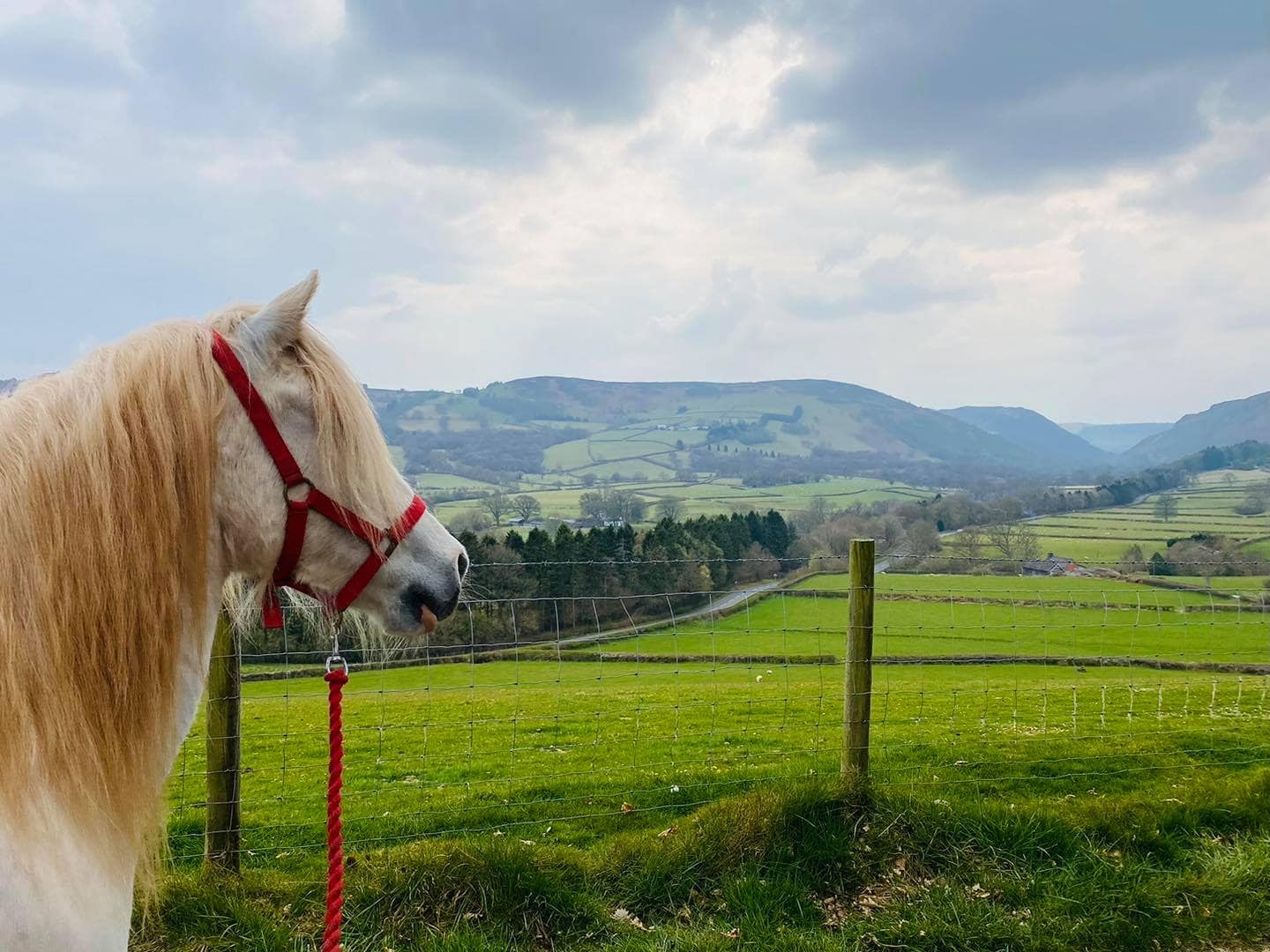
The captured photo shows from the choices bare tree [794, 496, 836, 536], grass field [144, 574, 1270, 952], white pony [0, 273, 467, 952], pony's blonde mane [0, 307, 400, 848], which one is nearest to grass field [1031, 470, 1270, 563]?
bare tree [794, 496, 836, 536]

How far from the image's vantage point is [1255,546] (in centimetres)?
3722

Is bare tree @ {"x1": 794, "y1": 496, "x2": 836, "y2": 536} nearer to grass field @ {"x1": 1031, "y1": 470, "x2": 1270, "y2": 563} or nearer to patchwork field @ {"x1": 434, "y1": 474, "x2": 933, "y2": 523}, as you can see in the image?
patchwork field @ {"x1": 434, "y1": 474, "x2": 933, "y2": 523}

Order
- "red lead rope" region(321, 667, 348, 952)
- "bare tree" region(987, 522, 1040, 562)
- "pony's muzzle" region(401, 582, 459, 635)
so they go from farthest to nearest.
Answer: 1. "bare tree" region(987, 522, 1040, 562)
2. "red lead rope" region(321, 667, 348, 952)
3. "pony's muzzle" region(401, 582, 459, 635)

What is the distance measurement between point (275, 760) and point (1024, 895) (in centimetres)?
957

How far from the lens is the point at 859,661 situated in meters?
5.08

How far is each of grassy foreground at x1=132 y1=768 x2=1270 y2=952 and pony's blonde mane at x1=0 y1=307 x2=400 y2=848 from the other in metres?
2.20

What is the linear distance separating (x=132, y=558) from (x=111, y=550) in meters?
0.04

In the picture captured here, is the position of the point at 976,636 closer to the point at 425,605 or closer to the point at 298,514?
the point at 425,605

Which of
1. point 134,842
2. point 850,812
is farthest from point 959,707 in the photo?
point 134,842

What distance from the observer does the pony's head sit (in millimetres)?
1893

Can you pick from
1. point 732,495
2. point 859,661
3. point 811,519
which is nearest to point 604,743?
point 859,661

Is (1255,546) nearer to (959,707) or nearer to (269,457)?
(959,707)

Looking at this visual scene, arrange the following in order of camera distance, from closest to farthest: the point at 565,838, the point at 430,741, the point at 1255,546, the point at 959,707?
the point at 565,838
the point at 430,741
the point at 959,707
the point at 1255,546

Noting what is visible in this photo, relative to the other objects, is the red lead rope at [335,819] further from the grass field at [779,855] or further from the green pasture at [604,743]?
the green pasture at [604,743]
